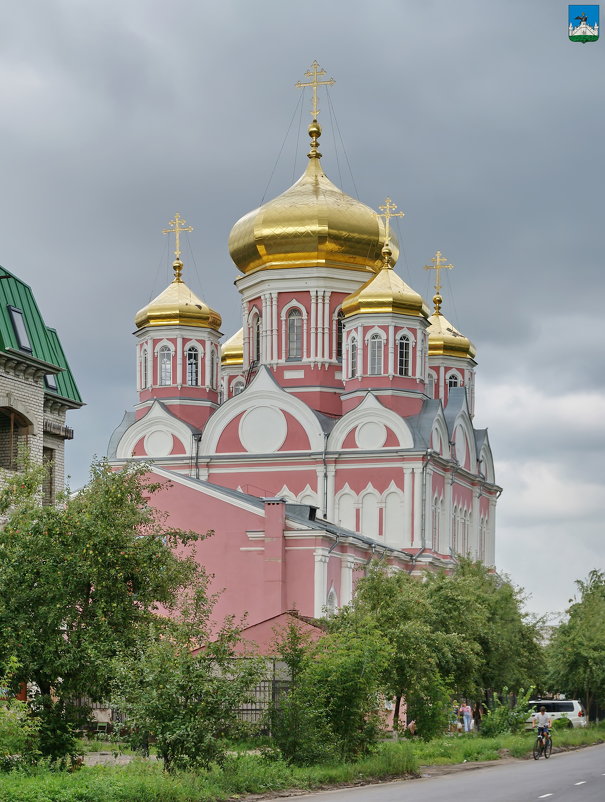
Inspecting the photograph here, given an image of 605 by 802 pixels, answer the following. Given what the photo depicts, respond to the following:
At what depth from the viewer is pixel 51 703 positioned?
21297mm

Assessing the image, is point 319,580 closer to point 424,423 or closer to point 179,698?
point 424,423

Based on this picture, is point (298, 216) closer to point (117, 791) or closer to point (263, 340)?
point (263, 340)

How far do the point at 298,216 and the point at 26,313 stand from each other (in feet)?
109

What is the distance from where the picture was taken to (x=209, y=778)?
2109 centimetres

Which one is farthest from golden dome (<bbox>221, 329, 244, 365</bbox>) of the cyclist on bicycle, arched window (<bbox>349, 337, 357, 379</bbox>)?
the cyclist on bicycle

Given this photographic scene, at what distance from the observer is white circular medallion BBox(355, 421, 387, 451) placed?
58188 millimetres

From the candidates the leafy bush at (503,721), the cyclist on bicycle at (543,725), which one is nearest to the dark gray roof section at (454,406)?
the leafy bush at (503,721)

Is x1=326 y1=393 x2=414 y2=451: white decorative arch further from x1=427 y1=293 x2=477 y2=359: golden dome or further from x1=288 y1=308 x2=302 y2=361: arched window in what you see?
→ x1=427 y1=293 x2=477 y2=359: golden dome

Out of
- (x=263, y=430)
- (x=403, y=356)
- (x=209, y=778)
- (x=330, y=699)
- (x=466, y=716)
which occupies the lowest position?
(x=466, y=716)

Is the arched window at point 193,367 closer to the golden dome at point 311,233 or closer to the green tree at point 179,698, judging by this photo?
the golden dome at point 311,233

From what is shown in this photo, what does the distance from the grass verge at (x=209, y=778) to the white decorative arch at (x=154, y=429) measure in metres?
31.7

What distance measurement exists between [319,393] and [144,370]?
25.3 ft

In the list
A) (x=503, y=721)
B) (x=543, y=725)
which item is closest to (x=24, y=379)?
(x=543, y=725)

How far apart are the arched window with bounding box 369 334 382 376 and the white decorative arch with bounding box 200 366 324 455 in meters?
2.87
